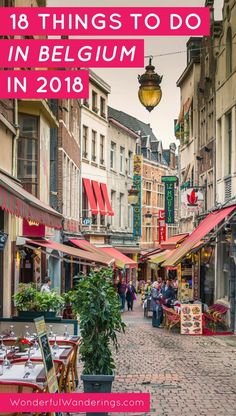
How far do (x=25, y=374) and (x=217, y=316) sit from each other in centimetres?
1692

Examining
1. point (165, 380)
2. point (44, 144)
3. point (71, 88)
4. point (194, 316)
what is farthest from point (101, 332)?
point (44, 144)

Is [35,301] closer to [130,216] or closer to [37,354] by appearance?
[37,354]

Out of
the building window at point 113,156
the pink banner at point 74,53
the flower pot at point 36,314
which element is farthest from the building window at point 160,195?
the pink banner at point 74,53

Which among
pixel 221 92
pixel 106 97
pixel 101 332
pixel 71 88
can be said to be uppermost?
pixel 106 97

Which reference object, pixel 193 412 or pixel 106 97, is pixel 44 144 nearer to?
pixel 193 412

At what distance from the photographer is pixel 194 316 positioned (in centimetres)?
2469

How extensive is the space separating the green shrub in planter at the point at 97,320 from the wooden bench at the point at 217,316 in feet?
46.8

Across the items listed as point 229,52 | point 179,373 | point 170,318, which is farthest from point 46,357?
point 229,52

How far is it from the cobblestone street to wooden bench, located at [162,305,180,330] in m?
A: 1.30

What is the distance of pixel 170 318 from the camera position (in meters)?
26.1

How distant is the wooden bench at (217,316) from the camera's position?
25344mm

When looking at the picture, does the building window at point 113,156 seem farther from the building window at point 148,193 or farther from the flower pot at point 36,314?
the flower pot at point 36,314

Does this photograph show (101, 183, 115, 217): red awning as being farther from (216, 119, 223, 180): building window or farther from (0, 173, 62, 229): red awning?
(0, 173, 62, 229): red awning

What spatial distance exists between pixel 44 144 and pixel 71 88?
20.7 meters
